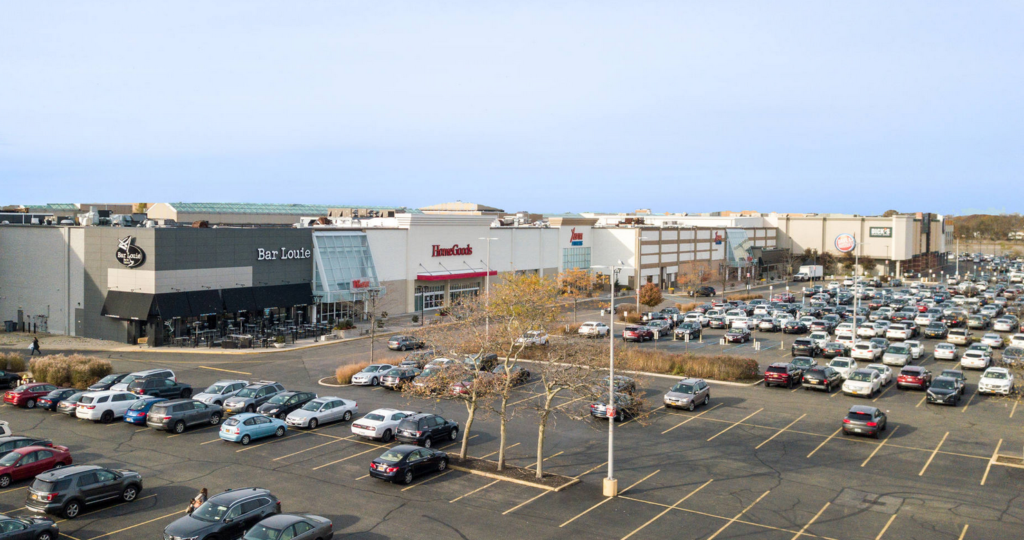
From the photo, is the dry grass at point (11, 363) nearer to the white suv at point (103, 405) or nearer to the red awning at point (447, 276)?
the white suv at point (103, 405)

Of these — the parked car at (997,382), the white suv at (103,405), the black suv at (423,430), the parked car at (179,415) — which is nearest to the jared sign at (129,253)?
the white suv at (103,405)

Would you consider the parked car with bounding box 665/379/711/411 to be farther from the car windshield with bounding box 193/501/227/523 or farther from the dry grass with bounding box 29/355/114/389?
the dry grass with bounding box 29/355/114/389

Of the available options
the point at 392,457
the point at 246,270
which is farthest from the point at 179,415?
the point at 246,270

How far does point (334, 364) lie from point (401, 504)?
27235mm

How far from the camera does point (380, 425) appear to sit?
1179 inches

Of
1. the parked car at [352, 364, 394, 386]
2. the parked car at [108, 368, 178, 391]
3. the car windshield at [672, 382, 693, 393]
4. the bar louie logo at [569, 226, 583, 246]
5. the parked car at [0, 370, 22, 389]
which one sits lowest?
the parked car at [0, 370, 22, 389]

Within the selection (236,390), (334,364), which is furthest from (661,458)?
(334,364)

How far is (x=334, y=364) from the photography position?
48844mm

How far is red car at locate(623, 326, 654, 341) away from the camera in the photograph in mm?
57438

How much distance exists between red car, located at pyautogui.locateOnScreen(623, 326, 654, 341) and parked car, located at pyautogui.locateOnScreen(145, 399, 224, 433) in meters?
32.8

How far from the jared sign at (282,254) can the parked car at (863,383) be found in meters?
45.0

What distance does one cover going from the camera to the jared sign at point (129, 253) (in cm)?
5456

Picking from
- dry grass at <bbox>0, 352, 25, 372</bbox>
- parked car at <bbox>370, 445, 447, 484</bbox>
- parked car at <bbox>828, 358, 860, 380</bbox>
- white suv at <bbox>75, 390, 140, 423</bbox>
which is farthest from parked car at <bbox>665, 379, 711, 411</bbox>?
dry grass at <bbox>0, 352, 25, 372</bbox>

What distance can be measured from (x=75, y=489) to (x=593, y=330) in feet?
139
